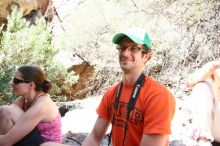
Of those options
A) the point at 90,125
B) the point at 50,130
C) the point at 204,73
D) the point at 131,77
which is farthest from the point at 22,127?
the point at 90,125

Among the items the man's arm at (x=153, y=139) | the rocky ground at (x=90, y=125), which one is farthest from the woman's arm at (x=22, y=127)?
the rocky ground at (x=90, y=125)

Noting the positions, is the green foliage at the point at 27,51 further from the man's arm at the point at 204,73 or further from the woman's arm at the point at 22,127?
the man's arm at the point at 204,73

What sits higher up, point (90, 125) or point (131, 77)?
point (131, 77)

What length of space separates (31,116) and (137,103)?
3.44 ft

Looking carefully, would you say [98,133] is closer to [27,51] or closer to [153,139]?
[153,139]

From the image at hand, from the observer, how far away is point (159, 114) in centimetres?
206

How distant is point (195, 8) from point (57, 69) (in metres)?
3.23

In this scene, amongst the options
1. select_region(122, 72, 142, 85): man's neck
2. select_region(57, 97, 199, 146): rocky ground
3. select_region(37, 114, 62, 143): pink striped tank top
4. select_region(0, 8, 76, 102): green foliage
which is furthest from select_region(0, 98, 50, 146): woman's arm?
select_region(0, 8, 76, 102): green foliage

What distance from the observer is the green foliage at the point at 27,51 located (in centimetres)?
727

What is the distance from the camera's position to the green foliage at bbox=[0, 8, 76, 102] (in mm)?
7266

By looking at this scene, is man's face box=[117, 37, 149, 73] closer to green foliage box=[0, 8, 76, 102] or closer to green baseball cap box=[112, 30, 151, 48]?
green baseball cap box=[112, 30, 151, 48]

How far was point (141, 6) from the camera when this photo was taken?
688 cm

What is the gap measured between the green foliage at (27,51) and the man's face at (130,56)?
15.5 feet

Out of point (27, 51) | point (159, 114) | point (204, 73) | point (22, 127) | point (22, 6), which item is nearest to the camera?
point (159, 114)
